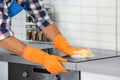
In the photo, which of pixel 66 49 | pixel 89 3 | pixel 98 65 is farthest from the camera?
pixel 89 3

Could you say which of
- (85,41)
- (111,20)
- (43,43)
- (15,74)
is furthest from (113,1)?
(15,74)

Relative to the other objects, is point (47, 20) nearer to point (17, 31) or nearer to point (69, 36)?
point (69, 36)

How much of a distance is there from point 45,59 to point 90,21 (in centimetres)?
62

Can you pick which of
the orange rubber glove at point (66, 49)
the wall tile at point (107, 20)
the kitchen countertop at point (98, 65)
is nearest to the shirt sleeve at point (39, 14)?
the orange rubber glove at point (66, 49)

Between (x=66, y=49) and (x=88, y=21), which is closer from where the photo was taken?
(x=66, y=49)

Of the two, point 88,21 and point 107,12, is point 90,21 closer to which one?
point 88,21

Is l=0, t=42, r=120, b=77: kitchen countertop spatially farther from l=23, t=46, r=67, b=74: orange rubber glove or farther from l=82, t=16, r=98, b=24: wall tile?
l=82, t=16, r=98, b=24: wall tile

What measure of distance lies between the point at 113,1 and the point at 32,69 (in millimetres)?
636

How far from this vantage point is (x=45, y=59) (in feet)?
5.69

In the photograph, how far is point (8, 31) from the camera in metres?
1.73

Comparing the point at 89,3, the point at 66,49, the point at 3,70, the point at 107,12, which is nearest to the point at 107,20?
the point at 107,12

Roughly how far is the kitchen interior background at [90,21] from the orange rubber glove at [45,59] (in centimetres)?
54

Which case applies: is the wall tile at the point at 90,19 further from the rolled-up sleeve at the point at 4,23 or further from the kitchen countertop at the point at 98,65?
the rolled-up sleeve at the point at 4,23

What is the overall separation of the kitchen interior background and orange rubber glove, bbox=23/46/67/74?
0.54 metres
